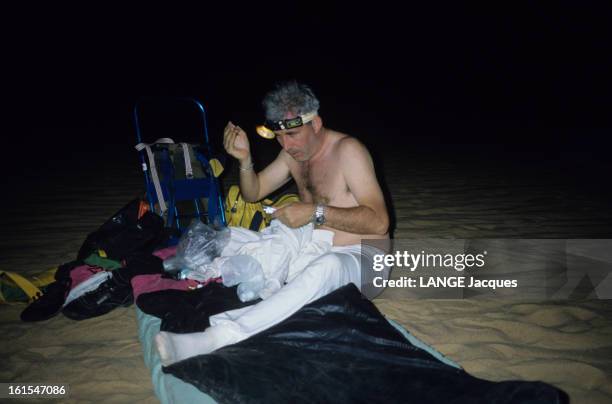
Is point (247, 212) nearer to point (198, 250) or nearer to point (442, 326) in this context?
point (198, 250)

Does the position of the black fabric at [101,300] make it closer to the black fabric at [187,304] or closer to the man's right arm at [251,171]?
the black fabric at [187,304]

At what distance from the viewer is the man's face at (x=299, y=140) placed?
3.09 meters

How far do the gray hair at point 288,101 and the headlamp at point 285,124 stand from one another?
1.2 inches

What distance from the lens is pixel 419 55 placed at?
39.0m

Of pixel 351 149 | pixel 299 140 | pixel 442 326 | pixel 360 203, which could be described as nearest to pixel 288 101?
pixel 299 140

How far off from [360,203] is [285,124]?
2.64 feet

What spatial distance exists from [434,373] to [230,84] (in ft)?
90.8

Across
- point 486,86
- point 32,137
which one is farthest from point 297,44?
point 32,137

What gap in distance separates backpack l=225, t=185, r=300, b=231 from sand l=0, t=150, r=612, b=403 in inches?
52.3

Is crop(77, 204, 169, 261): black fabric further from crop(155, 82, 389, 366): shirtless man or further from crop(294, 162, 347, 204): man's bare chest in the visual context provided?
crop(294, 162, 347, 204): man's bare chest

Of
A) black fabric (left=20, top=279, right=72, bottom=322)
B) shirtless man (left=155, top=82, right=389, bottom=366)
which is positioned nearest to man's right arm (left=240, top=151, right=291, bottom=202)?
shirtless man (left=155, top=82, right=389, bottom=366)

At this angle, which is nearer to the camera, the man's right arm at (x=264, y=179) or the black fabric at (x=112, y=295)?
Answer: the black fabric at (x=112, y=295)

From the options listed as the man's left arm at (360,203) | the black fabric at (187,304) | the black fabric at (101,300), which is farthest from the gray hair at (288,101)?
the black fabric at (101,300)

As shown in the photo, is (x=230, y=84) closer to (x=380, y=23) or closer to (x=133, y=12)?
(x=133, y=12)
